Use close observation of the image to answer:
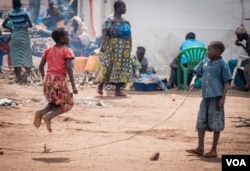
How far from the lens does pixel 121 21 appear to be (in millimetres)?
10797

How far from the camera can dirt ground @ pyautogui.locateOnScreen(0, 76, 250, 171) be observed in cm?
555

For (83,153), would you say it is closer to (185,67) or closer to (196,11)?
(185,67)

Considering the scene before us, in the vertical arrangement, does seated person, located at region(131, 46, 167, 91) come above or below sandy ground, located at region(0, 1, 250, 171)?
above

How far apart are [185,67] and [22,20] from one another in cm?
393

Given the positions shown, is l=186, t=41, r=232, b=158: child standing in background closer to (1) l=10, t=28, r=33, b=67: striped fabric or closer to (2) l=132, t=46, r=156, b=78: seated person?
(2) l=132, t=46, r=156, b=78: seated person

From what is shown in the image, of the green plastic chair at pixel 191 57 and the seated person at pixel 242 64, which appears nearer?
the green plastic chair at pixel 191 57

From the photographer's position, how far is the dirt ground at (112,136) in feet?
18.2

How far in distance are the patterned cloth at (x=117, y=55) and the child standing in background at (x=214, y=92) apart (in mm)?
4945

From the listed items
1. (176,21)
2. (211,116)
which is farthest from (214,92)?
(176,21)

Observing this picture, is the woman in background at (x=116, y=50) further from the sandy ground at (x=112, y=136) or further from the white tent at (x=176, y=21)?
the white tent at (x=176, y=21)

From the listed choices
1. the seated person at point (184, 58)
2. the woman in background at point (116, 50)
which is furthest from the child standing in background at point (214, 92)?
the seated person at point (184, 58)

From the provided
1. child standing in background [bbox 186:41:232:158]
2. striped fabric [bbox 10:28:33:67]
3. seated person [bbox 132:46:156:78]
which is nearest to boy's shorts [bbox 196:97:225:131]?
child standing in background [bbox 186:41:232:158]

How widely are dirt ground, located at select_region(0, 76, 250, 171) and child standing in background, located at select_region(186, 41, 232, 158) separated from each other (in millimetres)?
235

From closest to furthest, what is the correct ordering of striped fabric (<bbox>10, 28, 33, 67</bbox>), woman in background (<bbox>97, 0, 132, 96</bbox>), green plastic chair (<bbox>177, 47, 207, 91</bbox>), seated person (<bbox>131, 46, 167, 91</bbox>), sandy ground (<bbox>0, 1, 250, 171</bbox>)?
1. sandy ground (<bbox>0, 1, 250, 171</bbox>)
2. woman in background (<bbox>97, 0, 132, 96</bbox>)
3. green plastic chair (<bbox>177, 47, 207, 91</bbox>)
4. striped fabric (<bbox>10, 28, 33, 67</bbox>)
5. seated person (<bbox>131, 46, 167, 91</bbox>)
